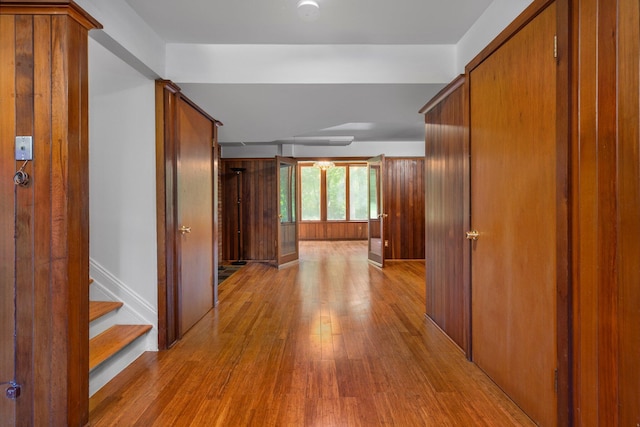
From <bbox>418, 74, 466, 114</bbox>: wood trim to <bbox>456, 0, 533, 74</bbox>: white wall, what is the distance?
15cm

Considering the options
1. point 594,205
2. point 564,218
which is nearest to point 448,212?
point 564,218

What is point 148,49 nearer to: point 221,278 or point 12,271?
point 12,271

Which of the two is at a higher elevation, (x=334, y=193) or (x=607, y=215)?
→ (x=334, y=193)

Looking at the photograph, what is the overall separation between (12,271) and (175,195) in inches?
50.1

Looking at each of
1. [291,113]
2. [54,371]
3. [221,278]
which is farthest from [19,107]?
[221,278]

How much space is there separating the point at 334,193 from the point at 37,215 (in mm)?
8926

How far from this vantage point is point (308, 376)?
215 cm

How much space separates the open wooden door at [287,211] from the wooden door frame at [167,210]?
3.35 m

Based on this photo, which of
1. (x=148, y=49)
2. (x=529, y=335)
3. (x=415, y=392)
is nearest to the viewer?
(x=529, y=335)

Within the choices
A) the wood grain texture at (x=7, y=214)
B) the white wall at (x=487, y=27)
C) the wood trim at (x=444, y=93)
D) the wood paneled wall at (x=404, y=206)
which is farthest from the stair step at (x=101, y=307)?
the wood paneled wall at (x=404, y=206)

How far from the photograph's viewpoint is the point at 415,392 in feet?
6.45

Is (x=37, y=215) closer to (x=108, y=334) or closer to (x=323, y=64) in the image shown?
(x=108, y=334)

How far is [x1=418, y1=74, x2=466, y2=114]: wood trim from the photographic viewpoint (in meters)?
2.44

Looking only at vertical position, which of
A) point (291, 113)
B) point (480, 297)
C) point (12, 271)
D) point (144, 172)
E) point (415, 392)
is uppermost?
point (291, 113)
